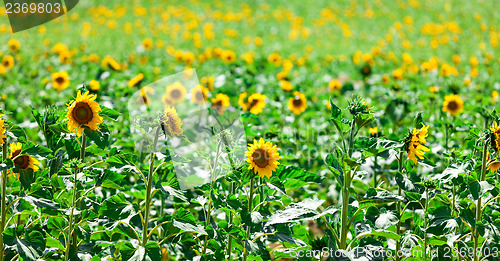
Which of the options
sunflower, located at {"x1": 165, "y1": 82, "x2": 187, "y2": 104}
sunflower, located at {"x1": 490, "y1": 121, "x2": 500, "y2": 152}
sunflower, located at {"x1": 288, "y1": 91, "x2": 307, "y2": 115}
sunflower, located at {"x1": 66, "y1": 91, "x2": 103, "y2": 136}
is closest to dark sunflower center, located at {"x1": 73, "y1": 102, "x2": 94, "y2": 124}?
sunflower, located at {"x1": 66, "y1": 91, "x2": 103, "y2": 136}

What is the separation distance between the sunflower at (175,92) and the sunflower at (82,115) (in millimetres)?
1458

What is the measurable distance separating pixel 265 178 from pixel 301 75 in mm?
4831

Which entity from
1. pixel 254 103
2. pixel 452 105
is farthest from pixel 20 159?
pixel 452 105

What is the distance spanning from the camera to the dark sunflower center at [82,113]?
1.96 metres

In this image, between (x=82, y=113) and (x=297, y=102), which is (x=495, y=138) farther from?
(x=297, y=102)

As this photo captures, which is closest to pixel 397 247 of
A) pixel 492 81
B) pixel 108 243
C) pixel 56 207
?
pixel 108 243

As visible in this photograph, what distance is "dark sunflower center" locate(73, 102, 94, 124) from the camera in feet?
6.44

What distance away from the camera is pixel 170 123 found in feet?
6.59

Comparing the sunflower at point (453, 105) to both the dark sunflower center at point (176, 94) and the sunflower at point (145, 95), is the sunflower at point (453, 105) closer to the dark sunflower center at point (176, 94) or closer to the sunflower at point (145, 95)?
the dark sunflower center at point (176, 94)

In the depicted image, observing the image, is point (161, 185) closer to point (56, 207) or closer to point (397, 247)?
point (56, 207)

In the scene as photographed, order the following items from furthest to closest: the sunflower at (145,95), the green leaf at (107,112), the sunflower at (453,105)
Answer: the sunflower at (453,105) → the sunflower at (145,95) → the green leaf at (107,112)

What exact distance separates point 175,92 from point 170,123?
5.05 ft

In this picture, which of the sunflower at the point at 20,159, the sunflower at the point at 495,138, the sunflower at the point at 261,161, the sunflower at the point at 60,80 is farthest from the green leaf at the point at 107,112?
the sunflower at the point at 60,80

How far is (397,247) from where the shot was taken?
2219 millimetres
